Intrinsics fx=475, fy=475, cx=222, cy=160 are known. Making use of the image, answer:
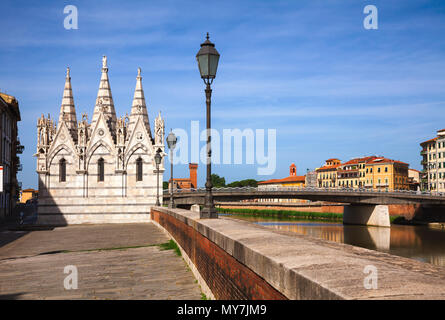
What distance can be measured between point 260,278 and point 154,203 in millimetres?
30314

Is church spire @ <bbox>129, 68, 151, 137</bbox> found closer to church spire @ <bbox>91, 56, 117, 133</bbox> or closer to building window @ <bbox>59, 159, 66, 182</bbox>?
church spire @ <bbox>91, 56, 117, 133</bbox>

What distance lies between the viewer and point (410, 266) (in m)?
4.03

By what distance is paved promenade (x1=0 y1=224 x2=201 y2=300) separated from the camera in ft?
28.7

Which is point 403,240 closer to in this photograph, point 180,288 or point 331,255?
point 180,288

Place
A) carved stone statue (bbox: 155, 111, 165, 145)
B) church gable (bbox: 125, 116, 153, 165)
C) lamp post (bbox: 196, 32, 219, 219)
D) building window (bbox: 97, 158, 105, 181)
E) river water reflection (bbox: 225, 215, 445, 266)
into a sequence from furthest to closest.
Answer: building window (bbox: 97, 158, 105, 181) < church gable (bbox: 125, 116, 153, 165) < carved stone statue (bbox: 155, 111, 165, 145) < river water reflection (bbox: 225, 215, 445, 266) < lamp post (bbox: 196, 32, 219, 219)

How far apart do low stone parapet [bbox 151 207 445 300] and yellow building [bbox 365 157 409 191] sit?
86745 mm

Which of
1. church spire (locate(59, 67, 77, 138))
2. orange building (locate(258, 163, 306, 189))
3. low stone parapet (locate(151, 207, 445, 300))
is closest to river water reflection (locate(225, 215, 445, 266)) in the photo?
church spire (locate(59, 67, 77, 138))

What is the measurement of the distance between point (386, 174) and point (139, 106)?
67.0 meters

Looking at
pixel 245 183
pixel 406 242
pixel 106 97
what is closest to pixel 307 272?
pixel 106 97

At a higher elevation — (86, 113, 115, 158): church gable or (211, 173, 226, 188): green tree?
(86, 113, 115, 158): church gable

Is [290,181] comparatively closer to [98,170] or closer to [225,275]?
[98,170]

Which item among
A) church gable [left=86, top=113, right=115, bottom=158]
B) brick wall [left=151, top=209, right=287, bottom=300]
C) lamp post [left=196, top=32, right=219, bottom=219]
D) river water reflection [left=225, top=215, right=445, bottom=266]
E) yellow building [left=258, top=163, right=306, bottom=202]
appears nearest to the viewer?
brick wall [left=151, top=209, right=287, bottom=300]

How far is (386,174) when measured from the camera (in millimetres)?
89938

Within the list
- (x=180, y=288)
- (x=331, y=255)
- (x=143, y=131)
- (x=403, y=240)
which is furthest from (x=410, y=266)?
(x=403, y=240)
